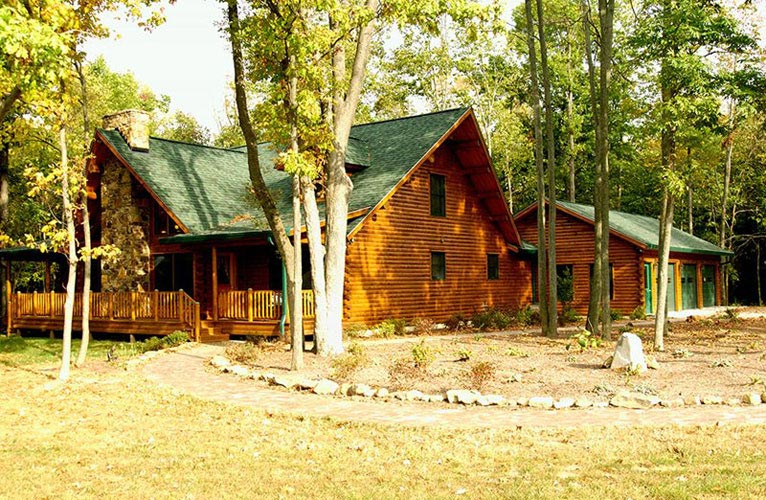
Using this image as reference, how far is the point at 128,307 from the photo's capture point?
2402 cm

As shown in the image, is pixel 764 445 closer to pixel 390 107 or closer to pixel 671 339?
pixel 671 339

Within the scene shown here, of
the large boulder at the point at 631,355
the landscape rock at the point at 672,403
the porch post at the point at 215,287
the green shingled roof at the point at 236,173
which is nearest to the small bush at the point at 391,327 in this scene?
the green shingled roof at the point at 236,173

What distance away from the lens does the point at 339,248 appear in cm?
1748

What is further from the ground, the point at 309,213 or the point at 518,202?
the point at 518,202

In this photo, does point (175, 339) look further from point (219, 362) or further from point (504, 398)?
point (504, 398)

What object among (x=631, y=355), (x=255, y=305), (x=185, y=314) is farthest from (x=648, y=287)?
(x=631, y=355)

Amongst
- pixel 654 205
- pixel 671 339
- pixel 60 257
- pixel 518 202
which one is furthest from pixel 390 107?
pixel 671 339

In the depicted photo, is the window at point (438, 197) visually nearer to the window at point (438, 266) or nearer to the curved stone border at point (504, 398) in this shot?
the window at point (438, 266)

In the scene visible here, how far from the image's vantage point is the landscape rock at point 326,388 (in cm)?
1232

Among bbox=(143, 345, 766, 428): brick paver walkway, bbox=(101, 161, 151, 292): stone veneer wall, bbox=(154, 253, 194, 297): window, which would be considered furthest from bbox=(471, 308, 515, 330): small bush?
bbox=(143, 345, 766, 428): brick paver walkway

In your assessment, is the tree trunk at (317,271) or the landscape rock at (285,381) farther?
the tree trunk at (317,271)

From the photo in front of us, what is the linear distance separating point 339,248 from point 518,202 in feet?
110

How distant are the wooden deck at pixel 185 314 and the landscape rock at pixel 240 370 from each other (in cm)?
560

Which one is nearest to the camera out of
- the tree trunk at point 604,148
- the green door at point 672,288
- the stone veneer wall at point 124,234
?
the tree trunk at point 604,148
